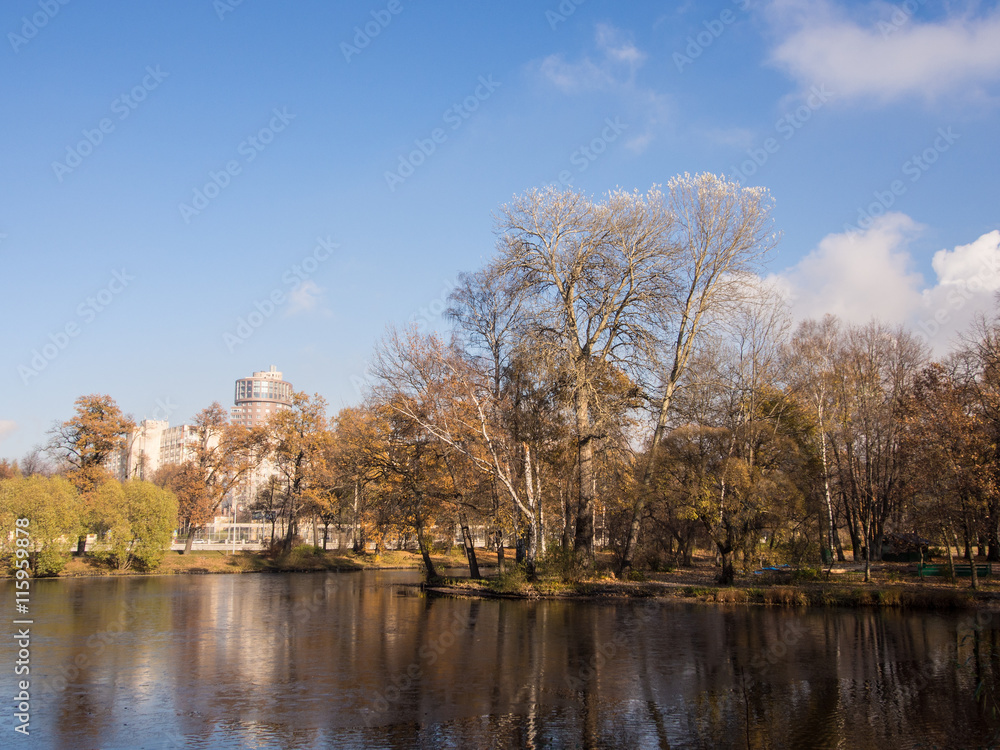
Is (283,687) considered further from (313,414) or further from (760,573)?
(313,414)

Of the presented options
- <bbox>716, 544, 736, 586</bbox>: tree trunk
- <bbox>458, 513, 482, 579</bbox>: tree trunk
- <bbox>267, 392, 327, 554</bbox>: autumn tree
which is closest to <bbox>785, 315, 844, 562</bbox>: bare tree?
<bbox>716, 544, 736, 586</bbox>: tree trunk

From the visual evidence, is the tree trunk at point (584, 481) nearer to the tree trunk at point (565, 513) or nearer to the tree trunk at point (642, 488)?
the tree trunk at point (565, 513)

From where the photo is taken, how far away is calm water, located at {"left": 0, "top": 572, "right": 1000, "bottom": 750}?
31.2ft

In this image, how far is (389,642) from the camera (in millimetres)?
17188

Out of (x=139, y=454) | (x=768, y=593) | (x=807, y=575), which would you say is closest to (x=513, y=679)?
(x=768, y=593)

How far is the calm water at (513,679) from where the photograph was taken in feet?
31.2

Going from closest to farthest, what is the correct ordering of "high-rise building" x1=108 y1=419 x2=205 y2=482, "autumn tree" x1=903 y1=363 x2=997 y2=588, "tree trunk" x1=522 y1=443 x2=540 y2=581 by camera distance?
"autumn tree" x1=903 y1=363 x2=997 y2=588 → "tree trunk" x1=522 y1=443 x2=540 y2=581 → "high-rise building" x1=108 y1=419 x2=205 y2=482

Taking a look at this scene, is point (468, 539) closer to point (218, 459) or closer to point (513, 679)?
point (513, 679)

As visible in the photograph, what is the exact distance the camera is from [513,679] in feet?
42.3

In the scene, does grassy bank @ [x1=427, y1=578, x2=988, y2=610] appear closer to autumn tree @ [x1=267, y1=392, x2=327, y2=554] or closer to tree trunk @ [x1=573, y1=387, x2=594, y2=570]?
tree trunk @ [x1=573, y1=387, x2=594, y2=570]

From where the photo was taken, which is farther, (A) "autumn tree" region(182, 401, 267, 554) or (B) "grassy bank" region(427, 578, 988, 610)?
(A) "autumn tree" region(182, 401, 267, 554)

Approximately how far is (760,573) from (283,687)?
2217 centimetres

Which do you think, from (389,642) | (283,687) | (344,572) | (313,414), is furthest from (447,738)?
(313,414)

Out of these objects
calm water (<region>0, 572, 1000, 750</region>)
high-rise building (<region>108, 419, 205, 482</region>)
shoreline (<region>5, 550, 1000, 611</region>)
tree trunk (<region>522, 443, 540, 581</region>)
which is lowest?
shoreline (<region>5, 550, 1000, 611</region>)
